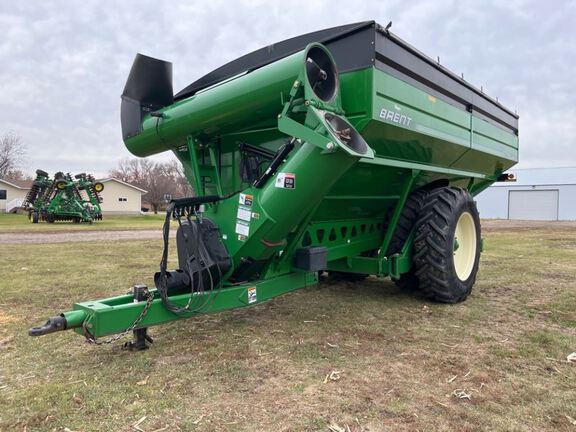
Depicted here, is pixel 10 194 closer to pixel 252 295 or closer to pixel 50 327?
pixel 252 295

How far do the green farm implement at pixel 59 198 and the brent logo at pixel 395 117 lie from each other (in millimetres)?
22898

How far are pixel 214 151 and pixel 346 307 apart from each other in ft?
6.84

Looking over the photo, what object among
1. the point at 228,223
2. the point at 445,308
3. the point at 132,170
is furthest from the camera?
the point at 132,170

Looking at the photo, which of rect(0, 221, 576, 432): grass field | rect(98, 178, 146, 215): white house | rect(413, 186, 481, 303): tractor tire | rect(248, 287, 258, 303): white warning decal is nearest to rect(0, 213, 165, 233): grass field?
rect(0, 221, 576, 432): grass field

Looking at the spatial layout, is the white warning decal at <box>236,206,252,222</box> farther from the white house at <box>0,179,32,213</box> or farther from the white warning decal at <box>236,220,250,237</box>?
the white house at <box>0,179,32,213</box>

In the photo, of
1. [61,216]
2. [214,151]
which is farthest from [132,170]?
[214,151]

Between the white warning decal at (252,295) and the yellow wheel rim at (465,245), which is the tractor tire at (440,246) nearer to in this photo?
the yellow wheel rim at (465,245)

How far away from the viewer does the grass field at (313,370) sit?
2301 millimetres

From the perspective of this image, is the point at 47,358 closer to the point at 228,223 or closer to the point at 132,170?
the point at 228,223

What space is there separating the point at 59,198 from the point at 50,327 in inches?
933

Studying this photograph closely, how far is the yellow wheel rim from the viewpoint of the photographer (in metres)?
5.16

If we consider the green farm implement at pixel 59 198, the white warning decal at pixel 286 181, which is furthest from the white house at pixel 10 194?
the white warning decal at pixel 286 181

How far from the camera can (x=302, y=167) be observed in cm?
315

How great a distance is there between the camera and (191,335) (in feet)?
11.8
